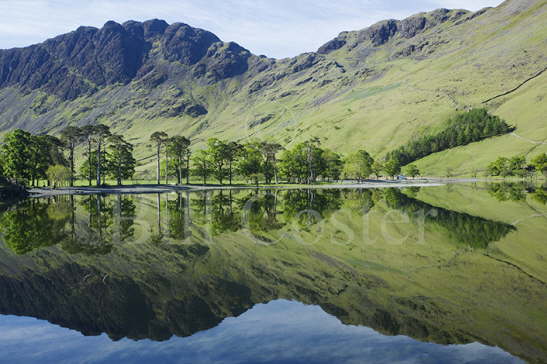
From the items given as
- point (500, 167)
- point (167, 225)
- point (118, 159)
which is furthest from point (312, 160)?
point (167, 225)

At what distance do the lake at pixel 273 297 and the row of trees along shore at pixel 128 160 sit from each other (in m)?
69.9

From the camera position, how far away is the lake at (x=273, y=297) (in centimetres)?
1259

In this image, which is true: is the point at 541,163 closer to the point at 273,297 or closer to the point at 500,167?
the point at 500,167

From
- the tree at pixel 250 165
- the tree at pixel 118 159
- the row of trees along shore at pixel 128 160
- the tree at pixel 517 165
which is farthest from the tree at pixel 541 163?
the tree at pixel 118 159

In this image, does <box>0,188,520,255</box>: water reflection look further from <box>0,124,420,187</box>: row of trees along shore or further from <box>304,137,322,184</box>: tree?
<box>304,137,322,184</box>: tree

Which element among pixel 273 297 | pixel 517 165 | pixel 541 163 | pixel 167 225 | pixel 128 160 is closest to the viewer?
pixel 273 297

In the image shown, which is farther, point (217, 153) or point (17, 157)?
point (217, 153)

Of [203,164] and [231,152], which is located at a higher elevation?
[231,152]

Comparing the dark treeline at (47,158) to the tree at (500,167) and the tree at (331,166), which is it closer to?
the tree at (331,166)

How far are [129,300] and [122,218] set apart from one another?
28.3 m

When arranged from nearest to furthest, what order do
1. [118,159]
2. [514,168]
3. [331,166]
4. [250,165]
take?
[118,159], [250,165], [331,166], [514,168]

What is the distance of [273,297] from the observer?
17391 millimetres

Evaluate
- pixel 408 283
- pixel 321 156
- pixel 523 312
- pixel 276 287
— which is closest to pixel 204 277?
pixel 276 287

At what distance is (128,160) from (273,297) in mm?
117210
